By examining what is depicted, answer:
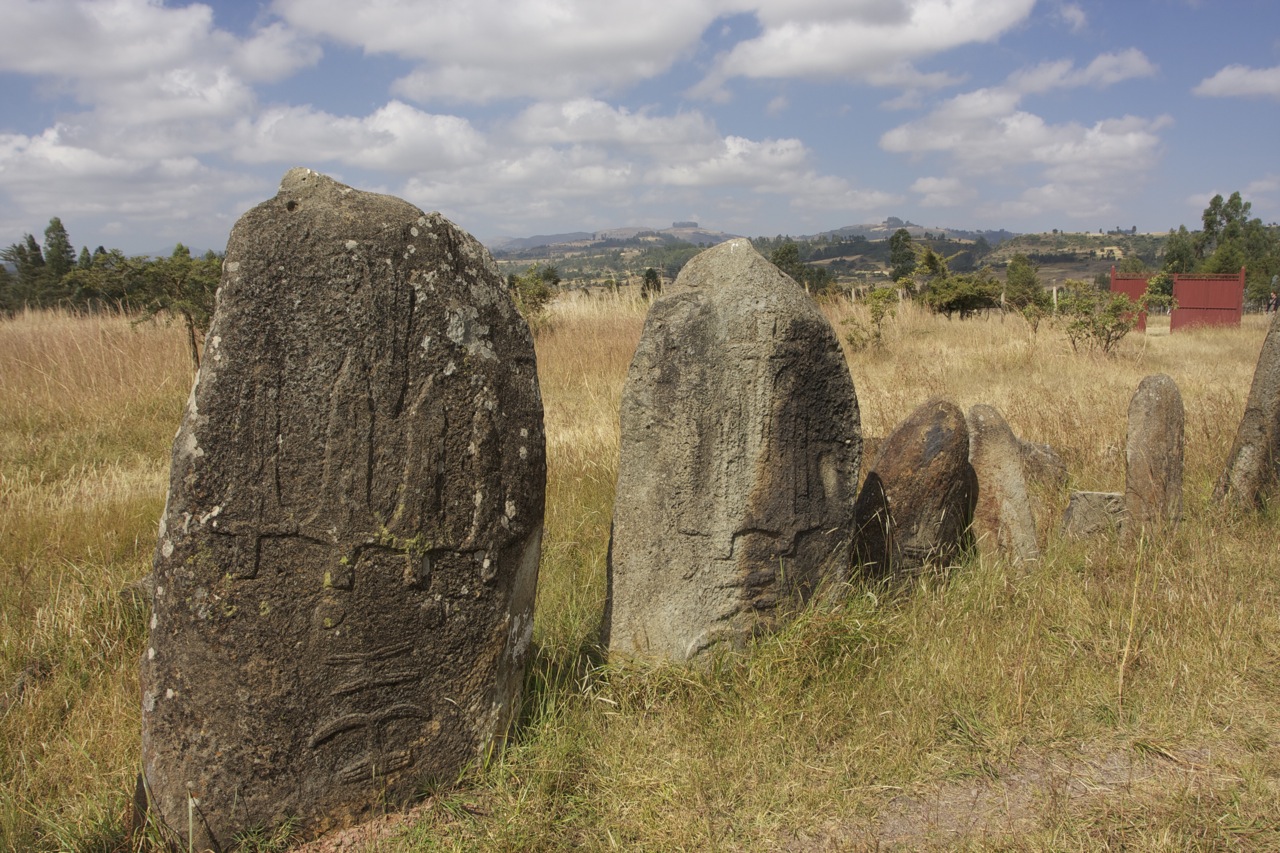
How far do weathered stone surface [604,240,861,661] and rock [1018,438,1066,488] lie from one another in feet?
10.6

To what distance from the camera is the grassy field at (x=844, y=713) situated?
2.63 metres

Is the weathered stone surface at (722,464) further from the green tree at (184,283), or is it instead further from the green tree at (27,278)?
the green tree at (27,278)

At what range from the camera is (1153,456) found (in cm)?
481

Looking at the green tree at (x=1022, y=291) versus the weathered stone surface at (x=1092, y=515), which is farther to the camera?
the green tree at (x=1022, y=291)

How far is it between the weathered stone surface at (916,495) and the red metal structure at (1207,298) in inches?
814

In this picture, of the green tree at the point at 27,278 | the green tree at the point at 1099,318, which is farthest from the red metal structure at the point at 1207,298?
the green tree at the point at 27,278

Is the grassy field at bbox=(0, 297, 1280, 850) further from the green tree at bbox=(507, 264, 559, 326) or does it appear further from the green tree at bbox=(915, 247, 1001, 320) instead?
the green tree at bbox=(915, 247, 1001, 320)

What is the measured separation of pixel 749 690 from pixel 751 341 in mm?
1337

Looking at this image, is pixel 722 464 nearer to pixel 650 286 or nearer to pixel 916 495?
pixel 916 495

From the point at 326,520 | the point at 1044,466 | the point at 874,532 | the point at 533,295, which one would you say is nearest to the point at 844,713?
the point at 874,532

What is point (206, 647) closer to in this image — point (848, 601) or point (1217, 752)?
point (848, 601)

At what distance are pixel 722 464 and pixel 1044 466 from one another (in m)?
3.69

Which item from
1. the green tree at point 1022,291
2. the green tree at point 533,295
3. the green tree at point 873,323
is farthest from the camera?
the green tree at point 1022,291

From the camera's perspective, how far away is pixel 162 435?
289 inches
